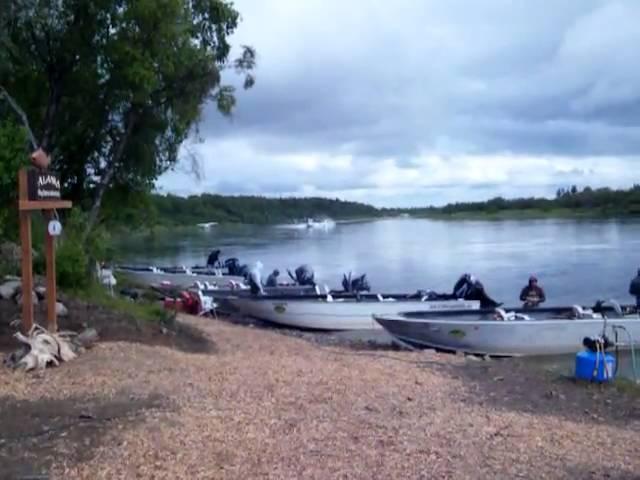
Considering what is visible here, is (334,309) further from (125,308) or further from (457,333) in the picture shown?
(125,308)

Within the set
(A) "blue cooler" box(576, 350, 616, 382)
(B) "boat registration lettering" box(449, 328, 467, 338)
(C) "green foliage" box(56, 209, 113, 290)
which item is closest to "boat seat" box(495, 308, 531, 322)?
(B) "boat registration lettering" box(449, 328, 467, 338)

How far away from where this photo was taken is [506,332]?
1511 centimetres

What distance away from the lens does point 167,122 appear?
15555mm

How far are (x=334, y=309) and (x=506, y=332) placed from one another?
497 centimetres

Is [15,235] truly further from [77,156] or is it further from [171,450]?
[171,450]

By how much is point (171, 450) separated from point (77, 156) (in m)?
11.2

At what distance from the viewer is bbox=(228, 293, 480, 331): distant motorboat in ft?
62.3

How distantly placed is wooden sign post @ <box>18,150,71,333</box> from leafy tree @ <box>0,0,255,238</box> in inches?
168

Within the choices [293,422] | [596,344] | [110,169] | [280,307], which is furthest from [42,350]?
[280,307]

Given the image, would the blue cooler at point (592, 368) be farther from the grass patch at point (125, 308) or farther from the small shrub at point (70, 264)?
the small shrub at point (70, 264)

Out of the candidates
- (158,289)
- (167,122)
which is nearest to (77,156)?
(167,122)

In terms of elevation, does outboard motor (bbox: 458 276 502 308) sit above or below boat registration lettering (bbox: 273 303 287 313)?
above

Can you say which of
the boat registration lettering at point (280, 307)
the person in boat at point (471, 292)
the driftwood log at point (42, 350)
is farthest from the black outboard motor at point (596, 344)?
the boat registration lettering at point (280, 307)

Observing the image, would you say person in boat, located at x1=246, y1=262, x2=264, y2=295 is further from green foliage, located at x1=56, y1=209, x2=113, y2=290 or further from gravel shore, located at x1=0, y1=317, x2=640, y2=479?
gravel shore, located at x1=0, y1=317, x2=640, y2=479
